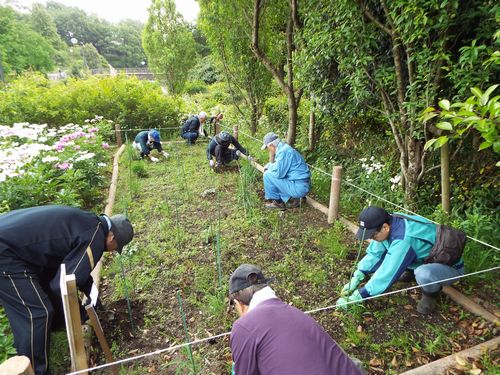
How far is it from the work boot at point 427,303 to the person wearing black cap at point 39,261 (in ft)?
9.08

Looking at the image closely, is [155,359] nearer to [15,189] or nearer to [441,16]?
[15,189]

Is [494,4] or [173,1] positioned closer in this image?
[494,4]

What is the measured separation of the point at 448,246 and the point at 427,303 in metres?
0.58

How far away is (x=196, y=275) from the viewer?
3.38 m

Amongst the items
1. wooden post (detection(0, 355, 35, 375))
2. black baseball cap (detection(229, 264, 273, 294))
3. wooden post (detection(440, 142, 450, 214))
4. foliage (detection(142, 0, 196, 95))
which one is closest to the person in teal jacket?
wooden post (detection(440, 142, 450, 214))

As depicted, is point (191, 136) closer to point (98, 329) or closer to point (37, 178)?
point (37, 178)

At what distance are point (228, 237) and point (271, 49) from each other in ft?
16.5

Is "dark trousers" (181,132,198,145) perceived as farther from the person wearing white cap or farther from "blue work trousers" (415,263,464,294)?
"blue work trousers" (415,263,464,294)

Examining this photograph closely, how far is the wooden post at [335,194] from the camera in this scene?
4.16 meters

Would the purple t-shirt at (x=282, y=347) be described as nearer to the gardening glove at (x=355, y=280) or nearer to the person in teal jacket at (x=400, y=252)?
the person in teal jacket at (x=400, y=252)

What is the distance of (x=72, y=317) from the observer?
1750mm

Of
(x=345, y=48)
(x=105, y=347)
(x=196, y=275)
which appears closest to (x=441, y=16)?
(x=345, y=48)

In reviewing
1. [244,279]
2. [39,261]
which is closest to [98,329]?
[39,261]

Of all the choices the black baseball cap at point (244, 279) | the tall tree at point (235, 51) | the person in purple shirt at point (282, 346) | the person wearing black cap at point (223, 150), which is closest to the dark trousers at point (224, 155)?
the person wearing black cap at point (223, 150)
